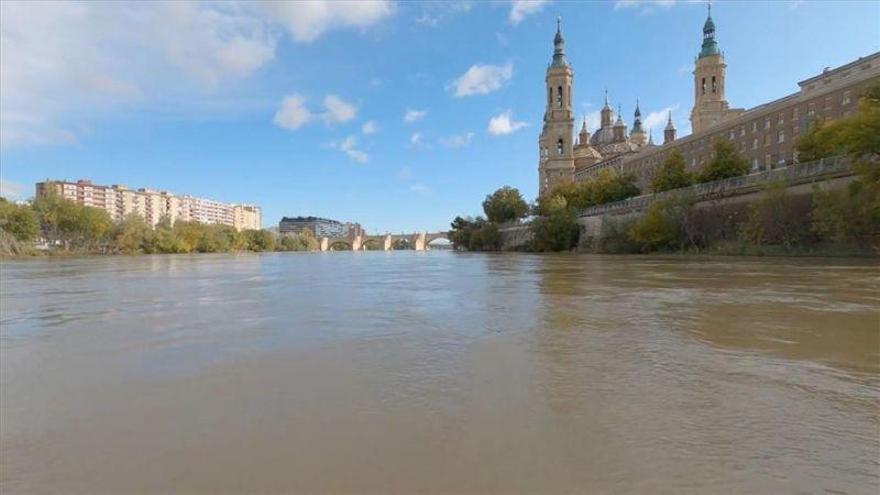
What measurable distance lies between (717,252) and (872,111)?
50.6 feet

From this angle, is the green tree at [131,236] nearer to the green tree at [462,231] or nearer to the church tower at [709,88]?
the green tree at [462,231]

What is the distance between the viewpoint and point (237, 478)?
369cm

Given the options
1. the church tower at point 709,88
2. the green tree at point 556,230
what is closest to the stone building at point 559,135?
the church tower at point 709,88

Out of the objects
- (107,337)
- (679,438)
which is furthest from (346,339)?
(679,438)

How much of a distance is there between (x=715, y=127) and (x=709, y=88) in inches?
1289

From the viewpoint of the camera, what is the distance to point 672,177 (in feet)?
197

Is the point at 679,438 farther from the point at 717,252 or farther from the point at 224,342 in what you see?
the point at 717,252

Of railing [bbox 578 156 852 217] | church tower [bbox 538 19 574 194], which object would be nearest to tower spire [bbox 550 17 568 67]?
church tower [bbox 538 19 574 194]

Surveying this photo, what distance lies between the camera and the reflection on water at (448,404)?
3707 millimetres

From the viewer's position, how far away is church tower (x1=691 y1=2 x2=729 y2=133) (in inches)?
4158

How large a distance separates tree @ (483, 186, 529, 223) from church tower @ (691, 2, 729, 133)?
41.5 meters

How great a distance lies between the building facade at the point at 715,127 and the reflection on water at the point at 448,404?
1629 inches

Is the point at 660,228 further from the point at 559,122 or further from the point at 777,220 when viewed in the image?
the point at 559,122

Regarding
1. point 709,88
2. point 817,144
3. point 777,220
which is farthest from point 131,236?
point 709,88
